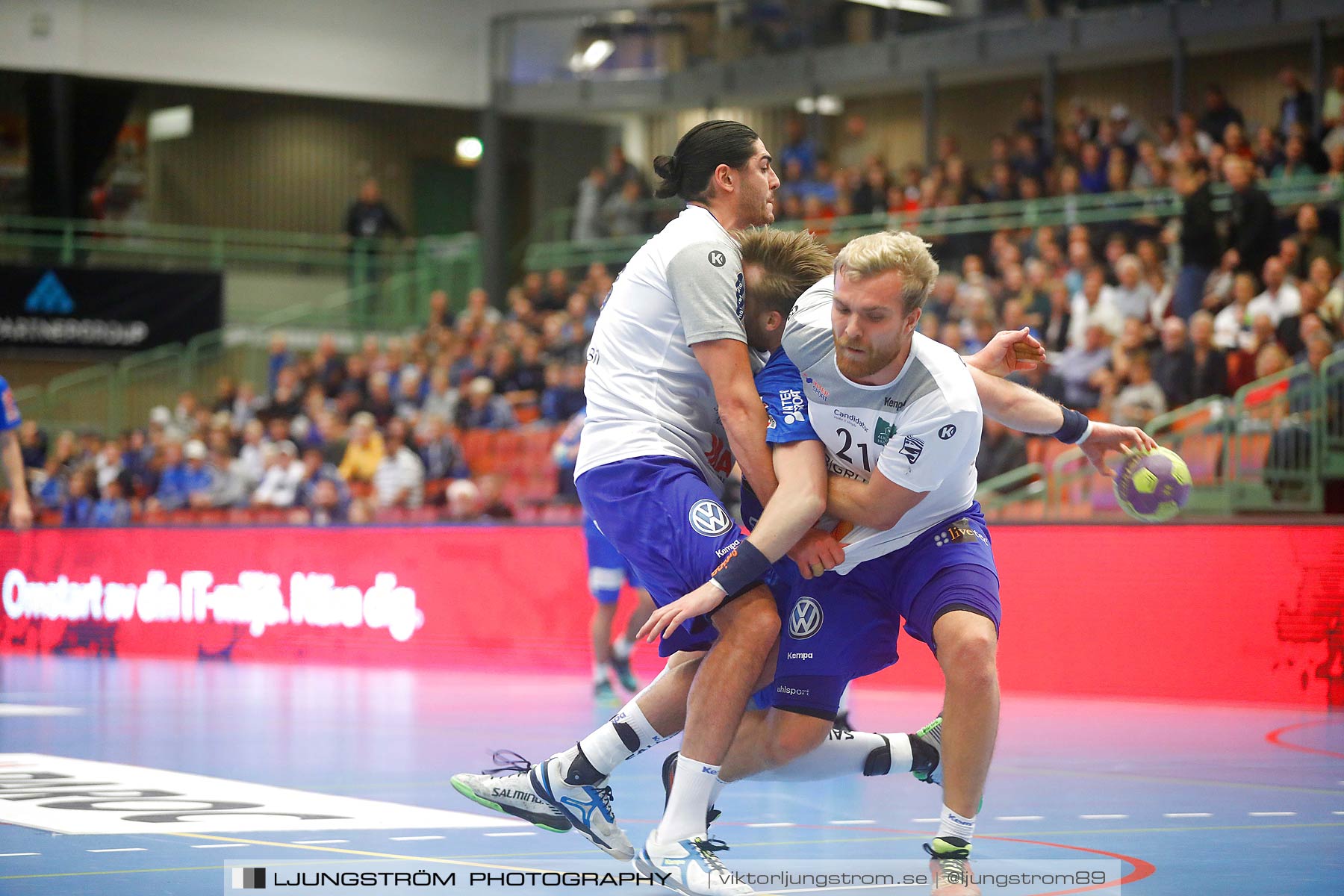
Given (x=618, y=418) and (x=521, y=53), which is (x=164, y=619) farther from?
(x=521, y=53)

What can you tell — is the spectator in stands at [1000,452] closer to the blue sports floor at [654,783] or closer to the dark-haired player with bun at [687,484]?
the blue sports floor at [654,783]

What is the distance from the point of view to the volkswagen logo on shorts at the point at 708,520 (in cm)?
455

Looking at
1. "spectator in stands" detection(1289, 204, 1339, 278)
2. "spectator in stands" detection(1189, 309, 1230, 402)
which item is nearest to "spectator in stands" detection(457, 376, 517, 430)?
"spectator in stands" detection(1189, 309, 1230, 402)

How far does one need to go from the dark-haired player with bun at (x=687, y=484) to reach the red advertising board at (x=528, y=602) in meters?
6.29

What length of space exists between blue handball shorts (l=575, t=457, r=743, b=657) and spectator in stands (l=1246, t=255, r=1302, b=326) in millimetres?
11044

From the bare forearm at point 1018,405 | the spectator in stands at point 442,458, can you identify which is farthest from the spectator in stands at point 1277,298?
the bare forearm at point 1018,405

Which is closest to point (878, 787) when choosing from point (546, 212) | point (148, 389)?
point (148, 389)

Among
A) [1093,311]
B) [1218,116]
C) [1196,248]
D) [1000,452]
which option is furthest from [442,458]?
[1218,116]

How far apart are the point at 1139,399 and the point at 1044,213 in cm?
608

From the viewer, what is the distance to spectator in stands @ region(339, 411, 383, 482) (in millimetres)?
19469

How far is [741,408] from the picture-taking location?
4543 mm

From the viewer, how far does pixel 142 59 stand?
90.1 ft

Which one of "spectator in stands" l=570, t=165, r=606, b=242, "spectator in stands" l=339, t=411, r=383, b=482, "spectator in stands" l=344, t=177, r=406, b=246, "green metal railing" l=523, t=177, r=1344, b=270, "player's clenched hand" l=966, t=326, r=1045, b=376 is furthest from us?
"spectator in stands" l=344, t=177, r=406, b=246

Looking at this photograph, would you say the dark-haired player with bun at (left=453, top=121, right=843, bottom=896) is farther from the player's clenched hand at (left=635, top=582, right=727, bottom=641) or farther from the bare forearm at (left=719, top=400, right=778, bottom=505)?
the player's clenched hand at (left=635, top=582, right=727, bottom=641)
